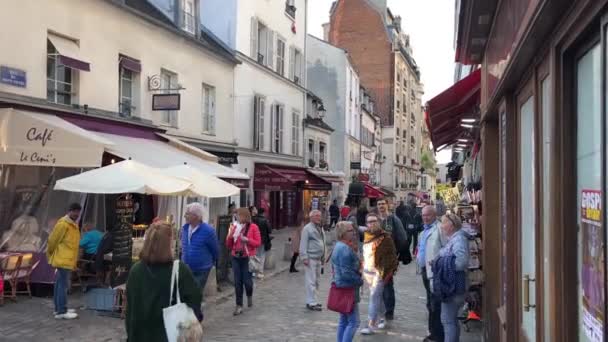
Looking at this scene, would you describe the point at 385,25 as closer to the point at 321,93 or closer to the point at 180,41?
the point at 321,93

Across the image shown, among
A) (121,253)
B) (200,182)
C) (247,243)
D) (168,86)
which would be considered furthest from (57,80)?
(247,243)

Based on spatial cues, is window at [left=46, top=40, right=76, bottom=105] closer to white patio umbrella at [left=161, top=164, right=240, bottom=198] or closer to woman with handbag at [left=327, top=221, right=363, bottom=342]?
white patio umbrella at [left=161, top=164, right=240, bottom=198]

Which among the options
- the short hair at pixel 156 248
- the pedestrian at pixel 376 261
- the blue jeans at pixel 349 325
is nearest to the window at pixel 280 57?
the pedestrian at pixel 376 261

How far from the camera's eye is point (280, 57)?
26.4 m

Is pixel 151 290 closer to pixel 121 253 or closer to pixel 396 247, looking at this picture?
pixel 121 253

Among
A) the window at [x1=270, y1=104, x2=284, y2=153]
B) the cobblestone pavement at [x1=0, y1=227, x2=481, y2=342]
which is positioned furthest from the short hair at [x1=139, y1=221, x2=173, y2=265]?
the window at [x1=270, y1=104, x2=284, y2=153]

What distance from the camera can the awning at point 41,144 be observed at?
1047 centimetres

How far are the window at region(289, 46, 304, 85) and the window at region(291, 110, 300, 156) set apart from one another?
67.1 inches

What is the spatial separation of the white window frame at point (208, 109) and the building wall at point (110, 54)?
190 mm

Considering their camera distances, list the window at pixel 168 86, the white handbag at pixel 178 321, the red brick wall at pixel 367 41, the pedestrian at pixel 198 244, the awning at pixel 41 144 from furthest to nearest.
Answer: the red brick wall at pixel 367 41, the window at pixel 168 86, the awning at pixel 41 144, the pedestrian at pixel 198 244, the white handbag at pixel 178 321

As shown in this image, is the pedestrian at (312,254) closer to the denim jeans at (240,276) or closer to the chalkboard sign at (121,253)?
the denim jeans at (240,276)

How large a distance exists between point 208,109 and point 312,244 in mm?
11023

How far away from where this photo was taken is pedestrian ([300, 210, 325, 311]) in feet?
31.9

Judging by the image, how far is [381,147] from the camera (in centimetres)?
5475
